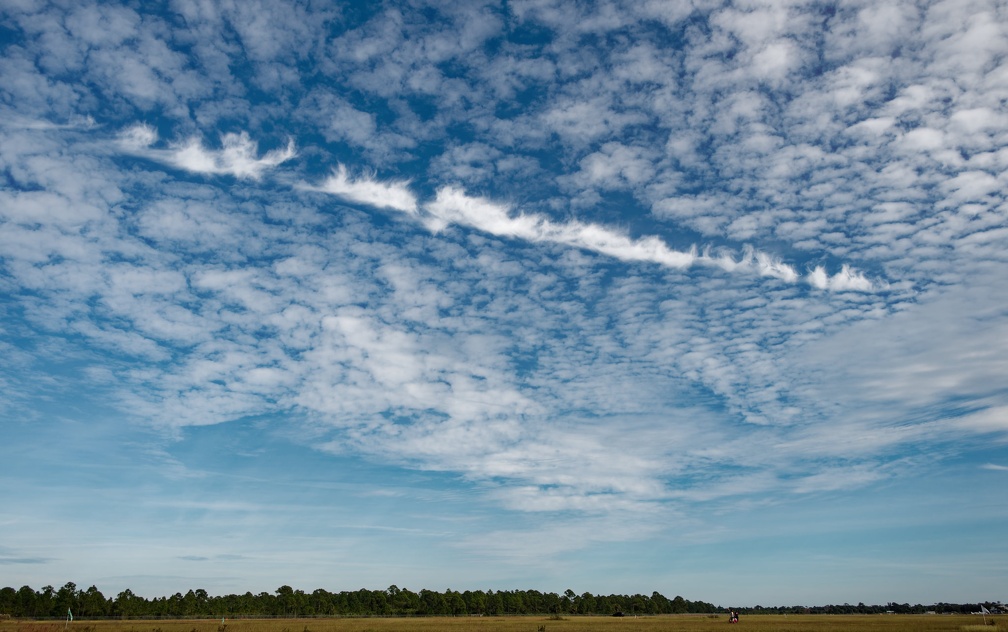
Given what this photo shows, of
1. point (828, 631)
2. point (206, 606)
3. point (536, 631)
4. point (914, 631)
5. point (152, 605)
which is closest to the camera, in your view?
point (914, 631)

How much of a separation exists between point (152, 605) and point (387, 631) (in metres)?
137

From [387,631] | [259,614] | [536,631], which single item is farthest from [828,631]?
[259,614]

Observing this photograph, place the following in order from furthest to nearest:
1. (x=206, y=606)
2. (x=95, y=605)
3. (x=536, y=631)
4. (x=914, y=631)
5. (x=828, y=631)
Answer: (x=206, y=606)
(x=95, y=605)
(x=536, y=631)
(x=828, y=631)
(x=914, y=631)

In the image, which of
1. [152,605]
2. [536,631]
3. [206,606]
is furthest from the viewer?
[206,606]

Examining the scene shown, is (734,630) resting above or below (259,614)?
above

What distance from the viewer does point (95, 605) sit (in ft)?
511

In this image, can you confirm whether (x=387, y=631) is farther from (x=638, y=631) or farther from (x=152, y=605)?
(x=152, y=605)

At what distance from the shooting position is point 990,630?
4994 cm

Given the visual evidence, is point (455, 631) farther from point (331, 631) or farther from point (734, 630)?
point (734, 630)

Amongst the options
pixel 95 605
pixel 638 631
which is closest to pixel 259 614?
pixel 95 605

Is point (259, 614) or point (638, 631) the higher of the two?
point (638, 631)

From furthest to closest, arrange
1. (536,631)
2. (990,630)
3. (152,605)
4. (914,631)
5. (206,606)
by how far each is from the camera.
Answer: (206,606) → (152,605) → (536,631) → (914,631) → (990,630)

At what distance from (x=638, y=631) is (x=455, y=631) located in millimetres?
18649

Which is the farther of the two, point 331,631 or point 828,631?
point 331,631
